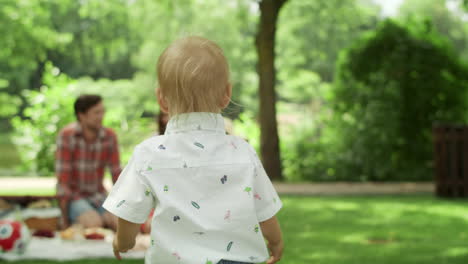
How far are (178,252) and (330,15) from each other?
18.2 meters

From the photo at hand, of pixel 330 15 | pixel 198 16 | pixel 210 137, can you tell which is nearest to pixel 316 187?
pixel 330 15

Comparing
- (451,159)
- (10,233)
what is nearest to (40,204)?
(10,233)

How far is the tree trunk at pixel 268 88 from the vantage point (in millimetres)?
14250

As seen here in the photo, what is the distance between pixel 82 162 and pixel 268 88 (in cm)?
806

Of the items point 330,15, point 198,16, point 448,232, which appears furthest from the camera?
point 198,16

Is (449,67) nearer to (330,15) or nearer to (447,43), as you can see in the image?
(447,43)

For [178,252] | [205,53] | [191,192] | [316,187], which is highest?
[205,53]

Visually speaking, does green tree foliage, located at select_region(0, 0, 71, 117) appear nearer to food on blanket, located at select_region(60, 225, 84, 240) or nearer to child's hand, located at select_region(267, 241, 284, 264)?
food on blanket, located at select_region(60, 225, 84, 240)

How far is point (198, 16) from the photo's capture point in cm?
4522

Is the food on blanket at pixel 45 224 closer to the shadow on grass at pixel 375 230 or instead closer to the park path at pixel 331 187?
the shadow on grass at pixel 375 230

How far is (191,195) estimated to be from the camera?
230cm

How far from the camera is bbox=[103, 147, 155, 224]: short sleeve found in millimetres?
2293

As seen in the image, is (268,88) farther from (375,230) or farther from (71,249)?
(71,249)

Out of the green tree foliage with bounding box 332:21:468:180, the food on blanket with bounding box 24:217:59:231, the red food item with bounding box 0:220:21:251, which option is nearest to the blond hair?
the red food item with bounding box 0:220:21:251
